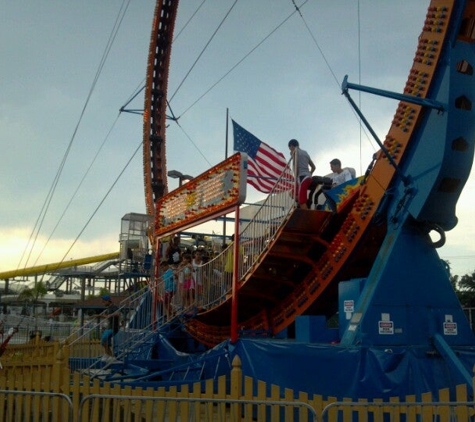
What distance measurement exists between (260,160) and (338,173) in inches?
160

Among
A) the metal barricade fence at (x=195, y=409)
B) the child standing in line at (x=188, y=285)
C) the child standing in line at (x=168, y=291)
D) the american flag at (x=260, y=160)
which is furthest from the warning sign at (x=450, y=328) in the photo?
the child standing in line at (x=168, y=291)

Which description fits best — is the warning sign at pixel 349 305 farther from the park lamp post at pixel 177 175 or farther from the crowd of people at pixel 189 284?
the park lamp post at pixel 177 175

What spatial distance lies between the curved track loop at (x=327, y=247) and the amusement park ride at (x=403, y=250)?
0.08ft

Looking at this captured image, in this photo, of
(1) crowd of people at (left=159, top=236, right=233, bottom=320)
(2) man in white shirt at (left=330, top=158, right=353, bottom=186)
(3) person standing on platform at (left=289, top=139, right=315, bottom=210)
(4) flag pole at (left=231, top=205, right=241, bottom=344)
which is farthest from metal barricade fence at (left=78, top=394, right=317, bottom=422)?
(2) man in white shirt at (left=330, top=158, right=353, bottom=186)

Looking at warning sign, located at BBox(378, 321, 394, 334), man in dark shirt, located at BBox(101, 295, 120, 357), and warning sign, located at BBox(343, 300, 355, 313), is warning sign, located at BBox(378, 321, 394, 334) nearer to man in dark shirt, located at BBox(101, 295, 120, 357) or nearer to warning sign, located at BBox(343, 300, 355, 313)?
warning sign, located at BBox(343, 300, 355, 313)

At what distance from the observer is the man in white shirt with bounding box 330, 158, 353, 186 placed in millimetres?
11453

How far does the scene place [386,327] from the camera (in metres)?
8.53

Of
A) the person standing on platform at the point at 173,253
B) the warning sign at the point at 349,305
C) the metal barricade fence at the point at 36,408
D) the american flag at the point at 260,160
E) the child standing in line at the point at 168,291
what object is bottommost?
the metal barricade fence at the point at 36,408

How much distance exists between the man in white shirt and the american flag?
2.27 m

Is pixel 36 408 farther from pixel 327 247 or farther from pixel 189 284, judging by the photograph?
pixel 189 284

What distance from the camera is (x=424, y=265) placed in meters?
8.92

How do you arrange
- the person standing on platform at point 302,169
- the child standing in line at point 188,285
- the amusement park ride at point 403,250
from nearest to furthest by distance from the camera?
the amusement park ride at point 403,250 < the person standing on platform at point 302,169 < the child standing in line at point 188,285

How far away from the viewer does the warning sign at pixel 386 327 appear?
8.50 meters

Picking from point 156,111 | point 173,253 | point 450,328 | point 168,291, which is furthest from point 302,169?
point 156,111
